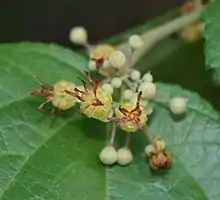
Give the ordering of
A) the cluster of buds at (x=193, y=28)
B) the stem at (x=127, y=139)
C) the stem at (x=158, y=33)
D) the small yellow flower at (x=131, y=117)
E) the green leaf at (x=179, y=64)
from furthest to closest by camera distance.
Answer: the green leaf at (x=179, y=64), the cluster of buds at (x=193, y=28), the stem at (x=158, y=33), the stem at (x=127, y=139), the small yellow flower at (x=131, y=117)

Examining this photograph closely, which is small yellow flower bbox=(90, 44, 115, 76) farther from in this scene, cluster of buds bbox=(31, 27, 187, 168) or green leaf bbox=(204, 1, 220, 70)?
green leaf bbox=(204, 1, 220, 70)

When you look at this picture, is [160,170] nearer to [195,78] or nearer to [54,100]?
[54,100]

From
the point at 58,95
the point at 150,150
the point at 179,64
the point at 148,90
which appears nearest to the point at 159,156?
the point at 150,150

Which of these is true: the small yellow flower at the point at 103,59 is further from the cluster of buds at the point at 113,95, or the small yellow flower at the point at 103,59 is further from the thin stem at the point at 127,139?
the thin stem at the point at 127,139

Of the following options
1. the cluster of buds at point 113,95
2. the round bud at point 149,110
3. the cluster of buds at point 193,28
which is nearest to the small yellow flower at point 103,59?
the cluster of buds at point 113,95

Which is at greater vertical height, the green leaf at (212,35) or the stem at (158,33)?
the stem at (158,33)

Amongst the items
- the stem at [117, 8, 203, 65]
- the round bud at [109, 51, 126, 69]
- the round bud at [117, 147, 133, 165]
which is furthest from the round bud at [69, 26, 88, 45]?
the round bud at [117, 147, 133, 165]
